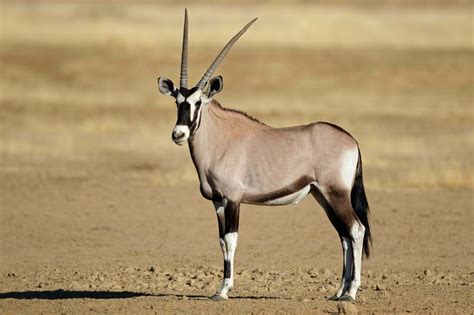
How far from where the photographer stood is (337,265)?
508 inches

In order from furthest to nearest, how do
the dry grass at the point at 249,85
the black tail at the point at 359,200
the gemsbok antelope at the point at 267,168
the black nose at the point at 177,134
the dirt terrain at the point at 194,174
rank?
the dry grass at the point at 249,85, the dirt terrain at the point at 194,174, the black tail at the point at 359,200, the gemsbok antelope at the point at 267,168, the black nose at the point at 177,134

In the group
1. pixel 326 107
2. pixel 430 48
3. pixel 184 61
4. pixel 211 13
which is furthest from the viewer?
pixel 211 13

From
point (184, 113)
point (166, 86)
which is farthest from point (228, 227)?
point (166, 86)

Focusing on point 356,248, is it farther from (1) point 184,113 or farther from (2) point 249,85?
(2) point 249,85

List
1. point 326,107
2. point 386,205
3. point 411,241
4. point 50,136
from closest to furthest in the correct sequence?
point 411,241 < point 386,205 < point 50,136 < point 326,107

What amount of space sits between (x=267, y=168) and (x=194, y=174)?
1014 centimetres

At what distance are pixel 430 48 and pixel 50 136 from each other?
22272mm

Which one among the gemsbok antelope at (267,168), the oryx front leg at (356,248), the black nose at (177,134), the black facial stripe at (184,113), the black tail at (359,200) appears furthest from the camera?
the black tail at (359,200)

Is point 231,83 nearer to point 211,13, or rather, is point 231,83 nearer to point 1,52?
point 1,52

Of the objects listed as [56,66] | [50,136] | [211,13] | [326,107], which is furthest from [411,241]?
[211,13]

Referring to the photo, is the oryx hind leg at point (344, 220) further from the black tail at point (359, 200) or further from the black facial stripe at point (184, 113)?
the black facial stripe at point (184, 113)

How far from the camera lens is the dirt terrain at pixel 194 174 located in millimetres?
11477

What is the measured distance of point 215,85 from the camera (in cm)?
999

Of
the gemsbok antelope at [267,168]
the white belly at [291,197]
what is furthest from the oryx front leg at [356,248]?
the white belly at [291,197]
